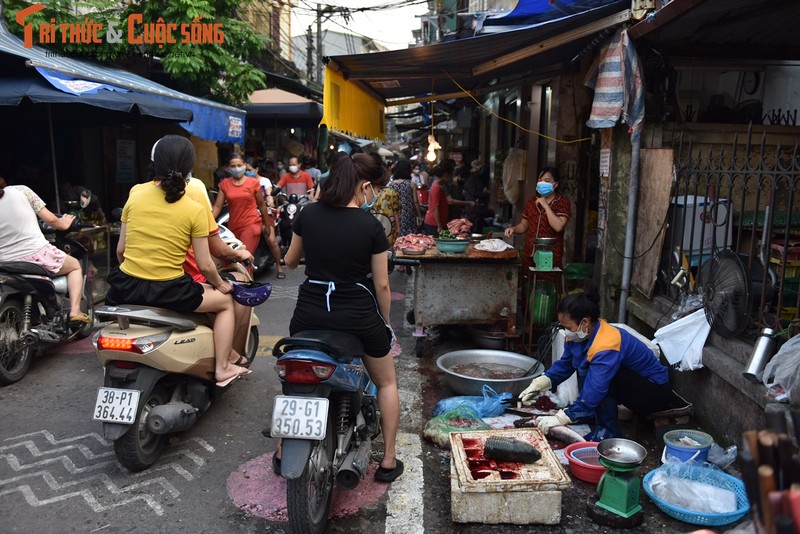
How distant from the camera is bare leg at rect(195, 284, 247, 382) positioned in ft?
14.3

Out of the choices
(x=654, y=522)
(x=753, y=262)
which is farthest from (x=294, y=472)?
(x=753, y=262)

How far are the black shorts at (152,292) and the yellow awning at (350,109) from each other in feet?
9.13

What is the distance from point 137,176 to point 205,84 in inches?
93.3

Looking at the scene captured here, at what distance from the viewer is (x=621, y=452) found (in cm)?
378

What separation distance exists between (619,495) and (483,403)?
1.54 meters

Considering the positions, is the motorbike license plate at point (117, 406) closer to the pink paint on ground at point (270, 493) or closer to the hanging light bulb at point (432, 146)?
the pink paint on ground at point (270, 493)

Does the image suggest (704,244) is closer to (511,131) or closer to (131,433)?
(131,433)

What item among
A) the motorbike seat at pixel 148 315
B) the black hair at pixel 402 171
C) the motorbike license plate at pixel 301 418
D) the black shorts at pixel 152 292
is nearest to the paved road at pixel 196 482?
the motorbike license plate at pixel 301 418

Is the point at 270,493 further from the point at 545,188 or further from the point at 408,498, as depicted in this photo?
the point at 545,188

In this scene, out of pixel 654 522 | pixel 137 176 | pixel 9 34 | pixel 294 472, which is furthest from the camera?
pixel 137 176

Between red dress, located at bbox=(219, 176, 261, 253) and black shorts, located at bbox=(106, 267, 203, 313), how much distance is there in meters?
4.59

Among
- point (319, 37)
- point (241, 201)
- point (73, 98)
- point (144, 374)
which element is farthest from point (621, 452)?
point (319, 37)

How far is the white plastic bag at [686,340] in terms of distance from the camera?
4.58m

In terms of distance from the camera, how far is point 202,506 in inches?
143
